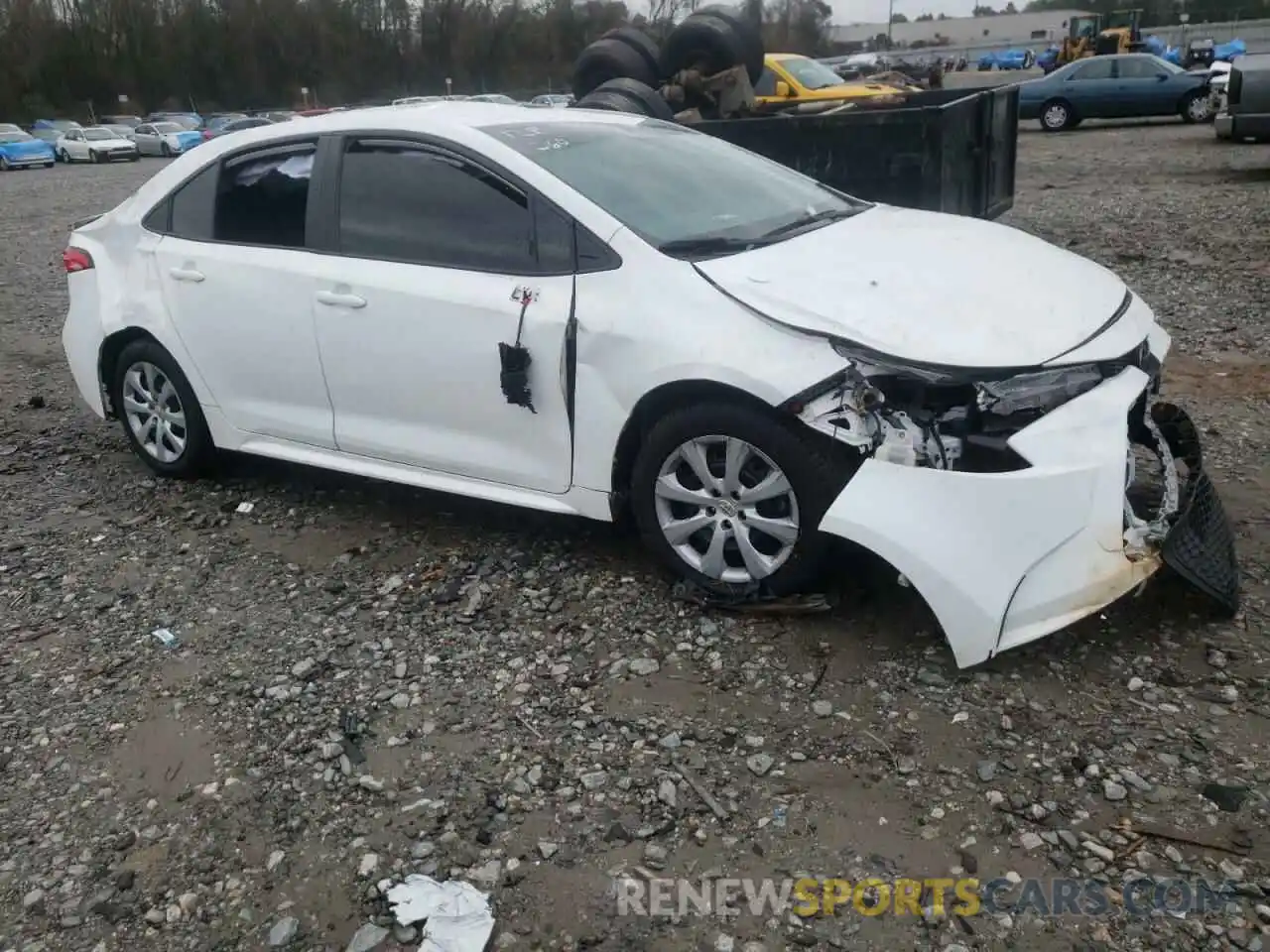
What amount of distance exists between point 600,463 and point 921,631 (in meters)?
1.22

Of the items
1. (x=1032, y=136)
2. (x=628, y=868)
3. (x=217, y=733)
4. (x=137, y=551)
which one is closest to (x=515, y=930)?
(x=628, y=868)

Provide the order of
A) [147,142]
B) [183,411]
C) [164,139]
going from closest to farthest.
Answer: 1. [183,411]
2. [164,139]
3. [147,142]

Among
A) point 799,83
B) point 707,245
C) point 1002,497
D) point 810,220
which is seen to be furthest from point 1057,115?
point 1002,497

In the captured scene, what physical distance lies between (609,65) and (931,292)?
276 inches

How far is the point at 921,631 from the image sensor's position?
360 cm

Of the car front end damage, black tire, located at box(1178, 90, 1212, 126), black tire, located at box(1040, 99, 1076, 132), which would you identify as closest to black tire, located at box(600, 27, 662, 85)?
the car front end damage

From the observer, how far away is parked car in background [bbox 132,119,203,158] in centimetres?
3972

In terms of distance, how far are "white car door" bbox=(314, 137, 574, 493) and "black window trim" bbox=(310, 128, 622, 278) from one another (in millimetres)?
15

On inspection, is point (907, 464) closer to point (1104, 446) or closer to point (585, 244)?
point (1104, 446)

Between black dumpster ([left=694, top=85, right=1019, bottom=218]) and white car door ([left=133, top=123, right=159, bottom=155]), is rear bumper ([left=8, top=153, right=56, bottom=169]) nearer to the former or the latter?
white car door ([left=133, top=123, right=159, bottom=155])

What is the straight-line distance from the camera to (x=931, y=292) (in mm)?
3535

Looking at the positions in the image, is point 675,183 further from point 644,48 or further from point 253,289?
point 644,48

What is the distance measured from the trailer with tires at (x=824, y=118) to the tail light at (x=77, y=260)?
8.93 feet

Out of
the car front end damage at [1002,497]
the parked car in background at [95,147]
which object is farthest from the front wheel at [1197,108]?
the parked car in background at [95,147]
